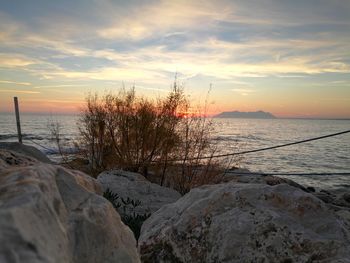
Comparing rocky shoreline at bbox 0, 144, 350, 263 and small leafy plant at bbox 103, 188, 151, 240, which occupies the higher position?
rocky shoreline at bbox 0, 144, 350, 263

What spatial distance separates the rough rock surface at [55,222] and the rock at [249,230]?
5.39 feet

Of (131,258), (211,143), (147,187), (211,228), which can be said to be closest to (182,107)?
(211,143)

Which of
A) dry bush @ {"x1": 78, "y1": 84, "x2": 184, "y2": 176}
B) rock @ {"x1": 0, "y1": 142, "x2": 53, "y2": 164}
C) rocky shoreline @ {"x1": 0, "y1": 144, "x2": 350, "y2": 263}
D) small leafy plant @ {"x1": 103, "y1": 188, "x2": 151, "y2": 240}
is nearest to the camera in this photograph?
rocky shoreline @ {"x1": 0, "y1": 144, "x2": 350, "y2": 263}

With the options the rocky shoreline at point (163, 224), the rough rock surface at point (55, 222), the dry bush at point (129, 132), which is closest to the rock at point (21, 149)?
the rocky shoreline at point (163, 224)

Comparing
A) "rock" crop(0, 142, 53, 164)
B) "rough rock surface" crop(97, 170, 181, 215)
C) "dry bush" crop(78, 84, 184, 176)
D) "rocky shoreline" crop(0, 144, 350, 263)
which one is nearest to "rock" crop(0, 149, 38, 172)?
"rocky shoreline" crop(0, 144, 350, 263)

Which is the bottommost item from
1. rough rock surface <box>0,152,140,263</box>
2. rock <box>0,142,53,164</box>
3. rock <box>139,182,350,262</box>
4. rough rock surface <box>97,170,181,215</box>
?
rough rock surface <box>97,170,181,215</box>

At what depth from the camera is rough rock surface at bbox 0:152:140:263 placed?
1.22 m

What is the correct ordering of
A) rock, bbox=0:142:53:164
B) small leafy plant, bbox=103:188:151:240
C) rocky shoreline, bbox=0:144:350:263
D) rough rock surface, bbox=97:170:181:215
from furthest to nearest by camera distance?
rough rock surface, bbox=97:170:181:215, small leafy plant, bbox=103:188:151:240, rock, bbox=0:142:53:164, rocky shoreline, bbox=0:144:350:263

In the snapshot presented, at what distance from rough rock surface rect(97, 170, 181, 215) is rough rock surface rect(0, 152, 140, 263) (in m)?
5.25

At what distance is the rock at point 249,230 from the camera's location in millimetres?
3346

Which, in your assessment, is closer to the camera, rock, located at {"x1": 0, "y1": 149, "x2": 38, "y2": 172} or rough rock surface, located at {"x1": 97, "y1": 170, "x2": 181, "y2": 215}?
rock, located at {"x1": 0, "y1": 149, "x2": 38, "y2": 172}

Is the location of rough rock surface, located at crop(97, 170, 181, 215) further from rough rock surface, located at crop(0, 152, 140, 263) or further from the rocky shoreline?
rough rock surface, located at crop(0, 152, 140, 263)

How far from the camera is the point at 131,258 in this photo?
74.7 inches

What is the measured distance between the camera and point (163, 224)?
13.1 feet
